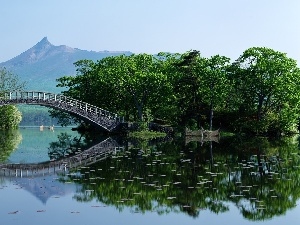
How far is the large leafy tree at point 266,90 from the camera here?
56.5m

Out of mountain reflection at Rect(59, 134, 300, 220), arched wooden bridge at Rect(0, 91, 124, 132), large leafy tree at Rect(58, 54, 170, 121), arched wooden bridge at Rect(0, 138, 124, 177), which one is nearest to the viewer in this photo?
mountain reflection at Rect(59, 134, 300, 220)

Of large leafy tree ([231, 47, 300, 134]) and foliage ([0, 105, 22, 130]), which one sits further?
foliage ([0, 105, 22, 130])

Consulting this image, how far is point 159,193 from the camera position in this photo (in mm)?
19766

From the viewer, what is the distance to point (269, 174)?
25.3 m

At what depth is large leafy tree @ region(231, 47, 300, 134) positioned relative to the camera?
56531 millimetres

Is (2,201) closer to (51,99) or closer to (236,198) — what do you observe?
(236,198)

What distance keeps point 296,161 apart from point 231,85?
27.7 meters

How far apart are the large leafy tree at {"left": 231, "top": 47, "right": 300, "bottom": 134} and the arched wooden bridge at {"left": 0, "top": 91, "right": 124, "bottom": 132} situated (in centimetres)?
1476

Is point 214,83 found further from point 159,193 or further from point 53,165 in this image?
→ point 159,193

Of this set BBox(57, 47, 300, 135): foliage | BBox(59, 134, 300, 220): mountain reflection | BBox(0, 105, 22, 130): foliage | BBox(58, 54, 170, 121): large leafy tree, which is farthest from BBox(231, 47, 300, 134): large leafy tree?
BBox(0, 105, 22, 130): foliage

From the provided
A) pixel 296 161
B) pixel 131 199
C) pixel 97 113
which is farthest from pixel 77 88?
pixel 131 199

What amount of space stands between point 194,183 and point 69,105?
3687 cm

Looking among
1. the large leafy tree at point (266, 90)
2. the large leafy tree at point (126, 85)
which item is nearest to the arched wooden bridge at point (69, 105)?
the large leafy tree at point (126, 85)

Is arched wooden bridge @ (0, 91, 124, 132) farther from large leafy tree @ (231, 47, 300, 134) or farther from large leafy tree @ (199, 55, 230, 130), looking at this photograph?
large leafy tree @ (231, 47, 300, 134)
